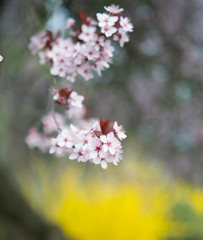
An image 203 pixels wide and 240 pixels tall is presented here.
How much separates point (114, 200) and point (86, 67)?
2612 mm

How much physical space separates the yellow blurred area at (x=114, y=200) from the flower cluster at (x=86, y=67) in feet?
5.19

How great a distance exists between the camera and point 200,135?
360cm

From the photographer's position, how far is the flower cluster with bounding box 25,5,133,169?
91 centimetres

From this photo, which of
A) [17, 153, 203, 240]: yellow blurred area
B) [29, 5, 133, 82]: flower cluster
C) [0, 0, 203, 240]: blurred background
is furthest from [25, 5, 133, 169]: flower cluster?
[17, 153, 203, 240]: yellow blurred area

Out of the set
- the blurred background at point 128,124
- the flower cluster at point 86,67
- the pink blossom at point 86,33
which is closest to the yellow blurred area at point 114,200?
the blurred background at point 128,124

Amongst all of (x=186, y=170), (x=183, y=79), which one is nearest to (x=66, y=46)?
(x=183, y=79)

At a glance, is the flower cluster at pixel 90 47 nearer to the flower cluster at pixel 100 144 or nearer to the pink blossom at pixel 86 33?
the pink blossom at pixel 86 33

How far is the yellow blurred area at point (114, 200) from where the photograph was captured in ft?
10.8

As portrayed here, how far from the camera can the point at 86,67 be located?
122 cm

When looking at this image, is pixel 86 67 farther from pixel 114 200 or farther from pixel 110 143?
pixel 114 200

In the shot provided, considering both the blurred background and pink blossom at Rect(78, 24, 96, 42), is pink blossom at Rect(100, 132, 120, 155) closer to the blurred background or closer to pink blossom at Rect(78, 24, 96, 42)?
pink blossom at Rect(78, 24, 96, 42)

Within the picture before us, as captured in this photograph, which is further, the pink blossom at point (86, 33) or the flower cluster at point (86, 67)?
the pink blossom at point (86, 33)

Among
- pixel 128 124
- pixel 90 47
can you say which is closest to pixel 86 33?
pixel 90 47

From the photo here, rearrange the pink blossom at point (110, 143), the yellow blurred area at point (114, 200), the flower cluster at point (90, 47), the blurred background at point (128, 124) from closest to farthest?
the pink blossom at point (110, 143)
the flower cluster at point (90, 47)
the blurred background at point (128, 124)
the yellow blurred area at point (114, 200)
